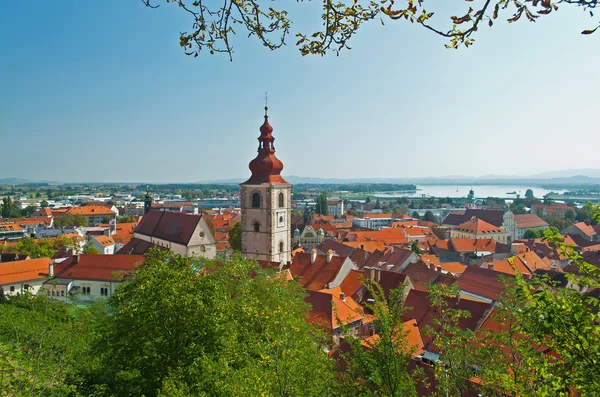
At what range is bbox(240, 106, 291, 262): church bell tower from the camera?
108 ft

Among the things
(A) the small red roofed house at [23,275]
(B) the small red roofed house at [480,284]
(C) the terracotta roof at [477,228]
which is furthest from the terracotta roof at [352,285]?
(C) the terracotta roof at [477,228]

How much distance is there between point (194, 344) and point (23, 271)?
1153 inches

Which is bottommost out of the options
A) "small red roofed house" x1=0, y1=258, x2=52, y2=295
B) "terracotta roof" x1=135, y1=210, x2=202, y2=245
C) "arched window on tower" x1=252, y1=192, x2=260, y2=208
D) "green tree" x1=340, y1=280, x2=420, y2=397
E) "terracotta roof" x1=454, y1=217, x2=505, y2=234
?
"terracotta roof" x1=454, y1=217, x2=505, y2=234

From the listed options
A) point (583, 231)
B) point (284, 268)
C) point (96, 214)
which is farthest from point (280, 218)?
point (96, 214)

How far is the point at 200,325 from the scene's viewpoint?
428 inches

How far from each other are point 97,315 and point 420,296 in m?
15.7

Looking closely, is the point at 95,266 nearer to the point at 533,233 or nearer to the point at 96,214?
the point at 533,233

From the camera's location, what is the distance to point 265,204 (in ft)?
108

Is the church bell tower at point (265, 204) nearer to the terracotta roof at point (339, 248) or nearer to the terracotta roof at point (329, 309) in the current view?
the terracotta roof at point (329, 309)

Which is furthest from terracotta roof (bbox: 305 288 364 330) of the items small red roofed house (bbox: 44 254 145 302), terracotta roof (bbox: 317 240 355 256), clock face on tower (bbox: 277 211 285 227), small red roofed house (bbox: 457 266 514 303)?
terracotta roof (bbox: 317 240 355 256)

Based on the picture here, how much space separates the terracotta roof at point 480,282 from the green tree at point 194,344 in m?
18.1

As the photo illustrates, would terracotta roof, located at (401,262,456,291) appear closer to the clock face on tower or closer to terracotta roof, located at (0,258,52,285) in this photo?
the clock face on tower

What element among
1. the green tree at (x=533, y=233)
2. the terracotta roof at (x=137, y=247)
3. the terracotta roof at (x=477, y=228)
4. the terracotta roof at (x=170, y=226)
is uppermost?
the terracotta roof at (x=170, y=226)

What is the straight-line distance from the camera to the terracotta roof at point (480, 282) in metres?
27.1
